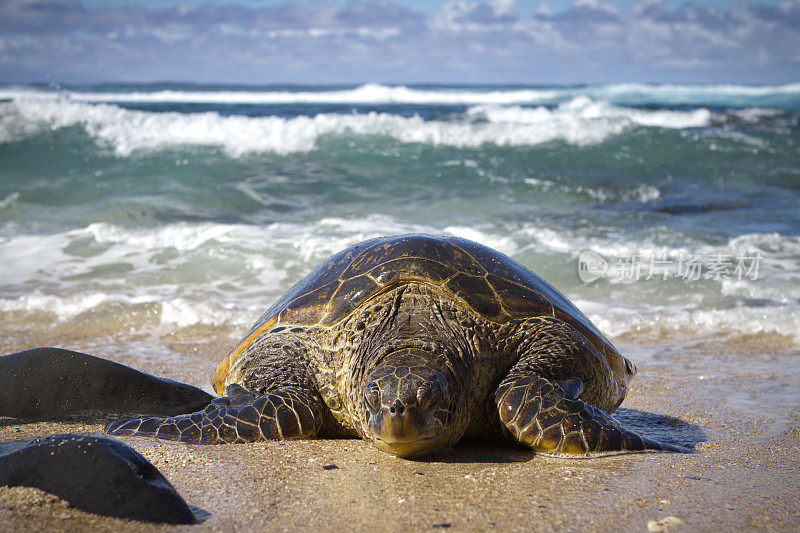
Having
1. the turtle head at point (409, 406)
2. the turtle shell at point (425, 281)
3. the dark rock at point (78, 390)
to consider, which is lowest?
the dark rock at point (78, 390)

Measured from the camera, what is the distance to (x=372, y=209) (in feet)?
33.5

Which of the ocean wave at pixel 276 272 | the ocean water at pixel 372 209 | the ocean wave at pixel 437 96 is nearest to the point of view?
the ocean wave at pixel 276 272

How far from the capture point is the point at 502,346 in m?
2.93

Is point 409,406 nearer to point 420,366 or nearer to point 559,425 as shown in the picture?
point 420,366

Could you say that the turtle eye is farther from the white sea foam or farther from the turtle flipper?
the white sea foam

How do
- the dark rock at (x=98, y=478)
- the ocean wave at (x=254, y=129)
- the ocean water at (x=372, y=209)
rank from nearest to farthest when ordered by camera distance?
the dark rock at (x=98, y=478) < the ocean water at (x=372, y=209) < the ocean wave at (x=254, y=129)

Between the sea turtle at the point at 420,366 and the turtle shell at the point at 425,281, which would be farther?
the turtle shell at the point at 425,281

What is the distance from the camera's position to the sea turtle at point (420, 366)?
2.60 meters

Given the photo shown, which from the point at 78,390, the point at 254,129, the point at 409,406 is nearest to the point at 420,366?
the point at 409,406

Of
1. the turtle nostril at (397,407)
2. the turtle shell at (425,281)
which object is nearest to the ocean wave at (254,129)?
the turtle shell at (425,281)

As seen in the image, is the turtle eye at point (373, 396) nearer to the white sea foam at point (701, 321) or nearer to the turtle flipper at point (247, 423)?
the turtle flipper at point (247, 423)

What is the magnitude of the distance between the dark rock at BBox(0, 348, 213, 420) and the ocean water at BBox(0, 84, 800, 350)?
207cm

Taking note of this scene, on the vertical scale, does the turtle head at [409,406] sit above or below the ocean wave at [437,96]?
below

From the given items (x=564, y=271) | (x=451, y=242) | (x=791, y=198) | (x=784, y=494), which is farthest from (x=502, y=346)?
(x=791, y=198)
